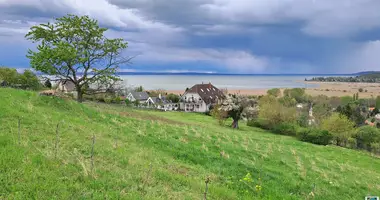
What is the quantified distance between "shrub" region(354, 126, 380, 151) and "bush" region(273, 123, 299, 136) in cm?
1159

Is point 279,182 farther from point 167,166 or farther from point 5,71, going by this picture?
point 5,71

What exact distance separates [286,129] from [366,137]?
1407 cm

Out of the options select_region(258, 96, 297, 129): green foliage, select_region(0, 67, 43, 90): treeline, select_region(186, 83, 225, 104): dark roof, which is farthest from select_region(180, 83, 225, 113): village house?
select_region(0, 67, 43, 90): treeline

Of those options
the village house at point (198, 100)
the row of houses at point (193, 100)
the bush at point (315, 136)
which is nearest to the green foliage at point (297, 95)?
the row of houses at point (193, 100)

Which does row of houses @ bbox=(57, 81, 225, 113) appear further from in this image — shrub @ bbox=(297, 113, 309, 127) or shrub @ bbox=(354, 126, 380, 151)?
shrub @ bbox=(354, 126, 380, 151)

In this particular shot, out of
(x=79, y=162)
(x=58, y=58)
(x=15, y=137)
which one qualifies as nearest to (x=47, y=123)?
(x=15, y=137)

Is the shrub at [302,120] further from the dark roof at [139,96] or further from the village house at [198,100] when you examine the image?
the dark roof at [139,96]

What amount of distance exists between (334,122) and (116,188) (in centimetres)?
4484

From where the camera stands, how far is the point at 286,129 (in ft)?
140

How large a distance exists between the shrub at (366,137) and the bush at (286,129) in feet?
38.0

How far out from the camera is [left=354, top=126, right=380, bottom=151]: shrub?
4422cm

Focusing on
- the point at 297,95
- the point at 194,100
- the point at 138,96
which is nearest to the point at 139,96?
the point at 138,96

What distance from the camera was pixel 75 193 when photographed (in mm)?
5438

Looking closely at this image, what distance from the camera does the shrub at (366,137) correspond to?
145 ft
